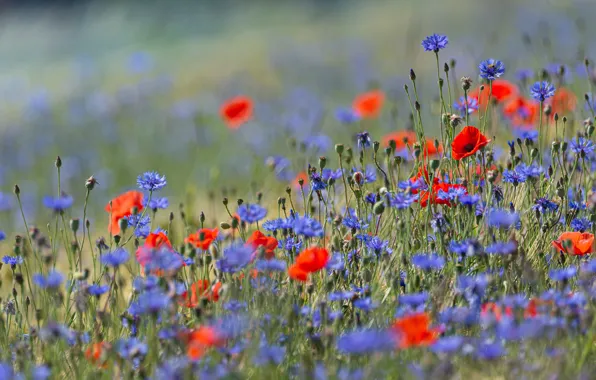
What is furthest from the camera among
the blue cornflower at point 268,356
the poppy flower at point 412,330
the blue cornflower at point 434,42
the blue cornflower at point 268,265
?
the blue cornflower at point 434,42

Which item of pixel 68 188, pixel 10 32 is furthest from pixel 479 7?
pixel 10 32

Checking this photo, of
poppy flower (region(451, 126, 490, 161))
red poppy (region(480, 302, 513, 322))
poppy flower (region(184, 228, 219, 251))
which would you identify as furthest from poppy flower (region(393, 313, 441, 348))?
poppy flower (region(451, 126, 490, 161))

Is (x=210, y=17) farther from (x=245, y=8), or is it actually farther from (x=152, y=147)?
(x=152, y=147)

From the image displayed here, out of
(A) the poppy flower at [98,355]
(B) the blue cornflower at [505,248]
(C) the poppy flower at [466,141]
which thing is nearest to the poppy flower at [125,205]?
(A) the poppy flower at [98,355]

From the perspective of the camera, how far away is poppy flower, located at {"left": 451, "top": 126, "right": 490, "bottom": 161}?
2.64 metres

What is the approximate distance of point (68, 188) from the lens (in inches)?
307

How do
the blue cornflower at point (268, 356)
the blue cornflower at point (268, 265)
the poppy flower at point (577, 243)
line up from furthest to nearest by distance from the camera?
1. the poppy flower at point (577, 243)
2. the blue cornflower at point (268, 265)
3. the blue cornflower at point (268, 356)

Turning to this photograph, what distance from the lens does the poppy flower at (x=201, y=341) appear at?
5.88 feet

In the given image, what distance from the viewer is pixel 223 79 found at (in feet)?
37.7

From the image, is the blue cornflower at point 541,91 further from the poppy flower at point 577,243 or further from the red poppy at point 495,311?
the red poppy at point 495,311

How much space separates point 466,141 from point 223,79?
9.07 metres

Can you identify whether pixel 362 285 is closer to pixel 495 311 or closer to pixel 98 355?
pixel 495 311

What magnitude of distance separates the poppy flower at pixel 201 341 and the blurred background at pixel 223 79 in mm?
1412

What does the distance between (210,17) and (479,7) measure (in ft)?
24.0
